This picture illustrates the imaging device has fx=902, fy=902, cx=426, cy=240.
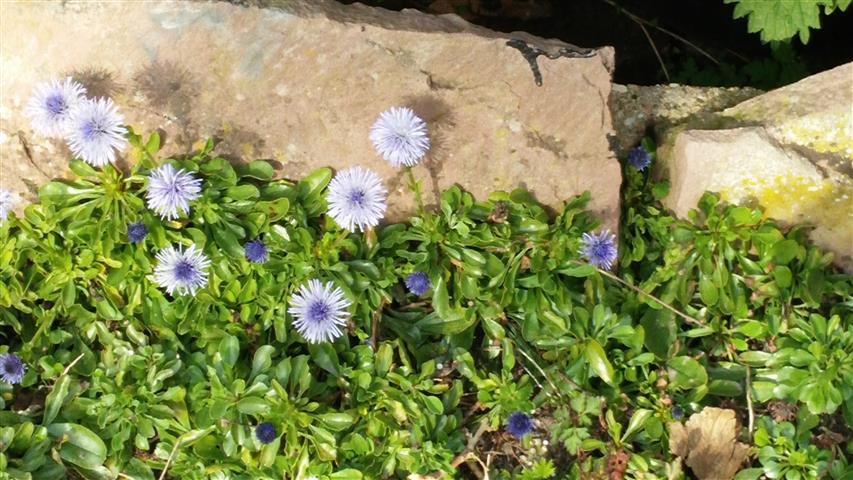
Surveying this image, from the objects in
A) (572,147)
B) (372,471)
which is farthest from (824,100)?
(372,471)

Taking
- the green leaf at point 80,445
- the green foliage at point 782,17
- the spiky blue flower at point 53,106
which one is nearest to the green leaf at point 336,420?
the green leaf at point 80,445

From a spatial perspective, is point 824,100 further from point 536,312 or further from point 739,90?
point 536,312

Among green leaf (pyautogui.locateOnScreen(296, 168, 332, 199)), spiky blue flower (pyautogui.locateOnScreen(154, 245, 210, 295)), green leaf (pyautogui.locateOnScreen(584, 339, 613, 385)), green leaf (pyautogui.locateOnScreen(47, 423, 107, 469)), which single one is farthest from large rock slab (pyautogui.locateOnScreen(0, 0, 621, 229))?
green leaf (pyautogui.locateOnScreen(47, 423, 107, 469))

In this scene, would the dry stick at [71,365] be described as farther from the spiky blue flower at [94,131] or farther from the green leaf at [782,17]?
the green leaf at [782,17]

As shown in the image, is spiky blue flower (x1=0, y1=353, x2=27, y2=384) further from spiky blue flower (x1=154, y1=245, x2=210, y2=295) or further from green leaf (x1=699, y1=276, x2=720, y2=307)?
green leaf (x1=699, y1=276, x2=720, y2=307)

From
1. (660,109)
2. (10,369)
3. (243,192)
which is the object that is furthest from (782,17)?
(10,369)

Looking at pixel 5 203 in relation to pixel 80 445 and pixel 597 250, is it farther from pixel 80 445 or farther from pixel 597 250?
pixel 597 250

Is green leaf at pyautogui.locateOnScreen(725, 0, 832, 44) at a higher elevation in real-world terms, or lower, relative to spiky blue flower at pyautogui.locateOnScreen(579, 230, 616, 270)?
higher
